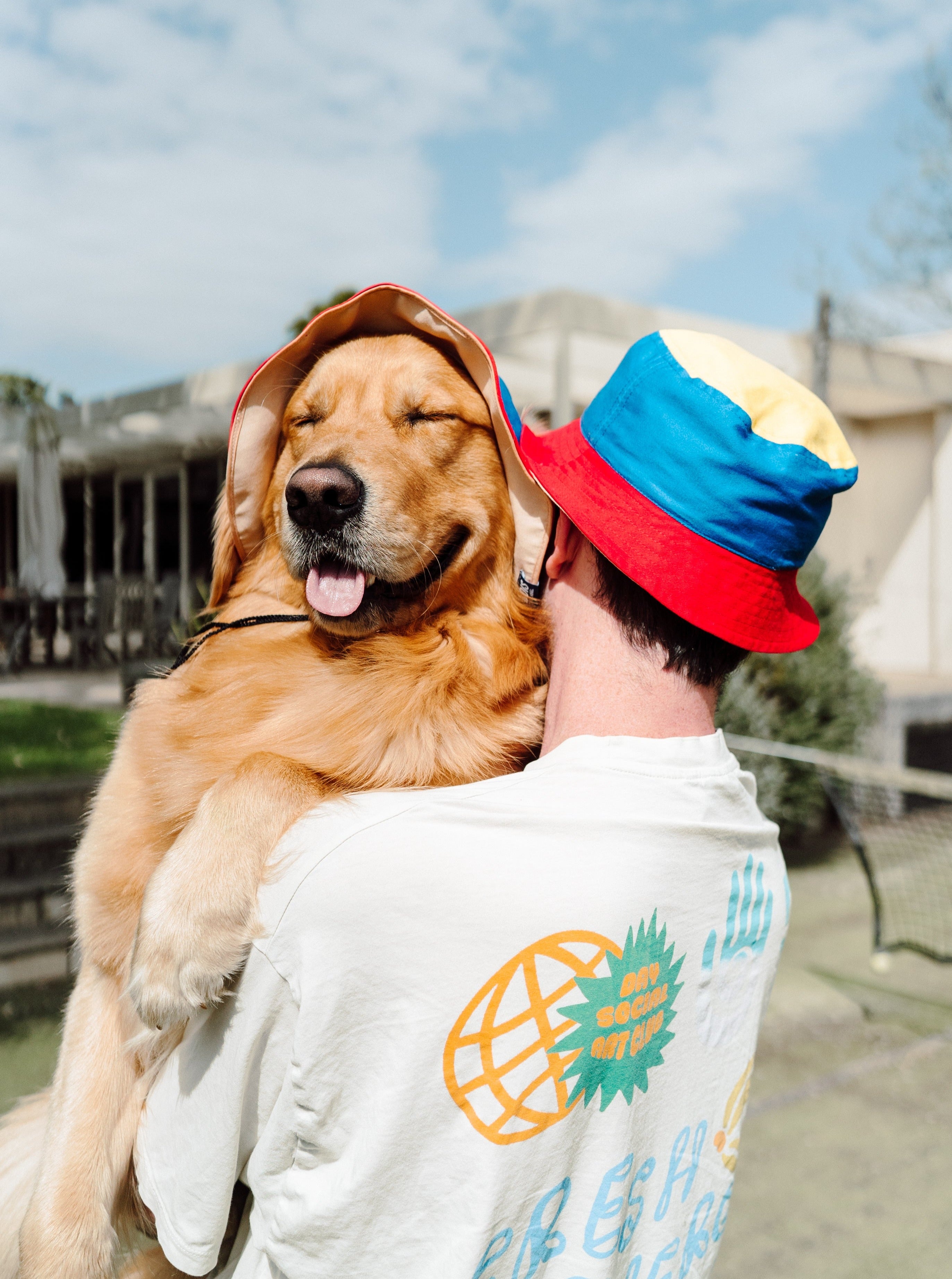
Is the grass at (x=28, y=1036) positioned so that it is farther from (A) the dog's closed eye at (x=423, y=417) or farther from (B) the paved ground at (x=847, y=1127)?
(A) the dog's closed eye at (x=423, y=417)

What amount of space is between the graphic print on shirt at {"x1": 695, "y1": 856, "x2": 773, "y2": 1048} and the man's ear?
0.49 meters

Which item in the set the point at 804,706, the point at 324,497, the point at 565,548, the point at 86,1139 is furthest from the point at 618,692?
the point at 804,706

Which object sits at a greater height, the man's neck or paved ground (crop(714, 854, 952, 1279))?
the man's neck

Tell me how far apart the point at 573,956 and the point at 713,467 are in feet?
2.02

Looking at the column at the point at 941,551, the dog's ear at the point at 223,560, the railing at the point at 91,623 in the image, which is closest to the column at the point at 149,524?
the railing at the point at 91,623

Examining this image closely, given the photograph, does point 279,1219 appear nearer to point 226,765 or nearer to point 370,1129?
point 370,1129

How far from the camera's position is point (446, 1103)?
3.56 ft

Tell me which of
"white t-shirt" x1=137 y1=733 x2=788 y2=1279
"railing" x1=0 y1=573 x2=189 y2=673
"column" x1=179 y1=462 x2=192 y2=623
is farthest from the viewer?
"column" x1=179 y1=462 x2=192 y2=623

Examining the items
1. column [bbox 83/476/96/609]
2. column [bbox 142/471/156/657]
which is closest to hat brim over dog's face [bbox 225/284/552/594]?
column [bbox 142/471/156/657]

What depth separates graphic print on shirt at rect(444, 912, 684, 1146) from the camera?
1.09 m

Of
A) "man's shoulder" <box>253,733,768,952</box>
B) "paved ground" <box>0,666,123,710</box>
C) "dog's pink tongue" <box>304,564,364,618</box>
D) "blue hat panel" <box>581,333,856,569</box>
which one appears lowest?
"paved ground" <box>0,666,123,710</box>

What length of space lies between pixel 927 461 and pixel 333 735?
46.1 feet

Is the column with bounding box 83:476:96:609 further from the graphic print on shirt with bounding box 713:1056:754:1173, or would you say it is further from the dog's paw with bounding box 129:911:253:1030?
the graphic print on shirt with bounding box 713:1056:754:1173

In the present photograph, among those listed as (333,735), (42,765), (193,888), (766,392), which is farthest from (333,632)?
(42,765)
